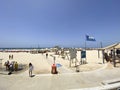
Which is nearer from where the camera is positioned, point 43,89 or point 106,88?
point 106,88

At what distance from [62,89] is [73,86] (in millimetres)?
978

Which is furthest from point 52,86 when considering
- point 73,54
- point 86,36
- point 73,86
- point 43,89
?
point 86,36

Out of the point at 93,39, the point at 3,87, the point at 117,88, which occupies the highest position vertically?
the point at 93,39

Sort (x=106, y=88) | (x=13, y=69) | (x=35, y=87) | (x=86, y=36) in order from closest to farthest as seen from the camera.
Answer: (x=106, y=88) < (x=35, y=87) < (x=13, y=69) < (x=86, y=36)

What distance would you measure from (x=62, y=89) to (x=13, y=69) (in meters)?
9.49

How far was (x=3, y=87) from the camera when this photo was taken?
9.56 m

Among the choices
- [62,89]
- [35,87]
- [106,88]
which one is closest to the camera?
[106,88]

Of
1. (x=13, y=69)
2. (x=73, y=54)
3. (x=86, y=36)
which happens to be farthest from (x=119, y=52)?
(x=13, y=69)

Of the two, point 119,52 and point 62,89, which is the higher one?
point 119,52

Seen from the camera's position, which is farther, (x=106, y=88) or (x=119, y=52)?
(x=119, y=52)

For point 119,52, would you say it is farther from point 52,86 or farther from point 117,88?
point 117,88

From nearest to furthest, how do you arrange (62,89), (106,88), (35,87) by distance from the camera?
(106,88)
(62,89)
(35,87)

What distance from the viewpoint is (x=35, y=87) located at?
9375 mm

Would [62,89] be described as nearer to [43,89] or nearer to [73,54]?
[43,89]
